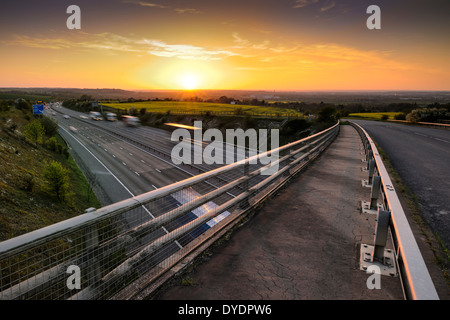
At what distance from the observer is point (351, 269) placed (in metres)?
3.22

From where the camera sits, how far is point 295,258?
3.46 meters

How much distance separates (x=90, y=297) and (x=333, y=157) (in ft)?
34.0

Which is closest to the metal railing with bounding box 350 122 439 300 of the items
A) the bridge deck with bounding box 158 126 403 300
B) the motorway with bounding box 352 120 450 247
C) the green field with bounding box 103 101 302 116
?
the bridge deck with bounding box 158 126 403 300

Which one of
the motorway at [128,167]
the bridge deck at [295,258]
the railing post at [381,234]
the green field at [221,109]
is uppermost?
the green field at [221,109]

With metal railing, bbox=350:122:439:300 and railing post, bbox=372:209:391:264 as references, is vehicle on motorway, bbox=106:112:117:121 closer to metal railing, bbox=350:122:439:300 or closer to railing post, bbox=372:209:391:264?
railing post, bbox=372:209:391:264

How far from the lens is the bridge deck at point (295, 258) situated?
283 centimetres

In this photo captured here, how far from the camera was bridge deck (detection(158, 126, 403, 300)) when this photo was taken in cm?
283

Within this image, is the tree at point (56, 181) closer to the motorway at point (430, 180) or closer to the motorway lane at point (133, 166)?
the motorway lane at point (133, 166)

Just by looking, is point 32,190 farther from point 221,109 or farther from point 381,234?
point 221,109

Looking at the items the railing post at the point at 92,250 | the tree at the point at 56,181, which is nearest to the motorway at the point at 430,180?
the railing post at the point at 92,250

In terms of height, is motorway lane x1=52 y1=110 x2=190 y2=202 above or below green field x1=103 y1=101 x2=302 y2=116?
below
